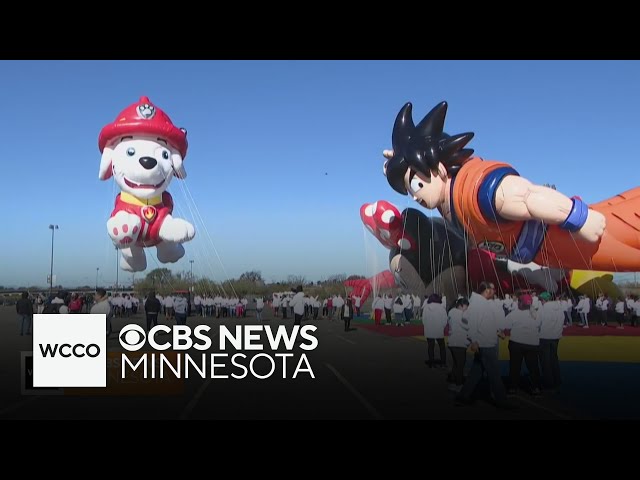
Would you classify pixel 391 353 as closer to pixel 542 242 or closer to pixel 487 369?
pixel 487 369

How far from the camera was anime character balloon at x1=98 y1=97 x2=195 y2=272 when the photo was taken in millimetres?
14133

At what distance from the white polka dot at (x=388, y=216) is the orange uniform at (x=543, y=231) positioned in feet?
15.3

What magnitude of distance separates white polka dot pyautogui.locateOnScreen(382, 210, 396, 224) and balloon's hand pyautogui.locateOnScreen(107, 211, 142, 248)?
12181mm

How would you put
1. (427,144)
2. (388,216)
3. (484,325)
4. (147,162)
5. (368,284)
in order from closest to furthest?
(484,325) < (147,162) < (427,144) < (388,216) < (368,284)

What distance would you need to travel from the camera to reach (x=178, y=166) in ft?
48.7

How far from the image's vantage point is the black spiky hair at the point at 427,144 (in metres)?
18.5

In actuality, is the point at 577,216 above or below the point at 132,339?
above

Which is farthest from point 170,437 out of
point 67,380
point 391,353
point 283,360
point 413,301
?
point 413,301

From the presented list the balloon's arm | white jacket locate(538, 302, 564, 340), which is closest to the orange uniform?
the balloon's arm

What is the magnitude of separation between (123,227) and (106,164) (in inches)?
73.1

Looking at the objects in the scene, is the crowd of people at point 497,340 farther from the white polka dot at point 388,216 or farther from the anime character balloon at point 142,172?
the white polka dot at point 388,216

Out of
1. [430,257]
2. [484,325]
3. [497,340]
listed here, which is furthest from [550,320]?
[430,257]

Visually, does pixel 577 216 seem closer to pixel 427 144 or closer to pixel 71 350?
pixel 427 144

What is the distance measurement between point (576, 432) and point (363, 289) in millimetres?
29448
